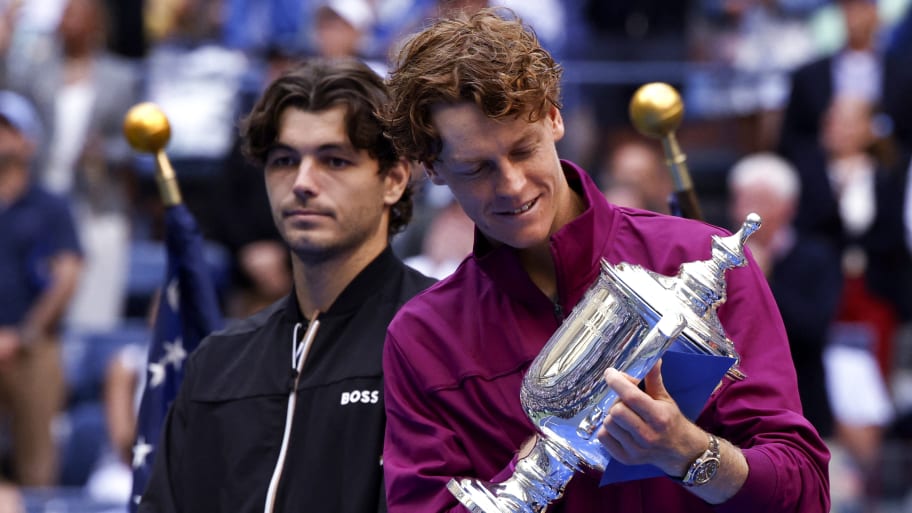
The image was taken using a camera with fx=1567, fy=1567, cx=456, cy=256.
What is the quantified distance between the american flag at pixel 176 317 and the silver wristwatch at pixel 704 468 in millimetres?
2094

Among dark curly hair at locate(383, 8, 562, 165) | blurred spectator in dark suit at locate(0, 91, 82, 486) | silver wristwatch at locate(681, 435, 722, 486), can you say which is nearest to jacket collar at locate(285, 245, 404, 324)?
dark curly hair at locate(383, 8, 562, 165)

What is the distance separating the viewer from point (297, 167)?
377 centimetres

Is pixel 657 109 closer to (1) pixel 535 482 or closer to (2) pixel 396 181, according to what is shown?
(2) pixel 396 181

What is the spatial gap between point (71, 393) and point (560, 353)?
19.8ft

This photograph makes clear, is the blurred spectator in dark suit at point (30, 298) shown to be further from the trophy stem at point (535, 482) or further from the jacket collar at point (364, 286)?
the trophy stem at point (535, 482)

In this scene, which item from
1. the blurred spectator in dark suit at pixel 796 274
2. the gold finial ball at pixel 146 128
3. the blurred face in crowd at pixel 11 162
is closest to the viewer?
the gold finial ball at pixel 146 128

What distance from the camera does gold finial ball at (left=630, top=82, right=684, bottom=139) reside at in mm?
3822

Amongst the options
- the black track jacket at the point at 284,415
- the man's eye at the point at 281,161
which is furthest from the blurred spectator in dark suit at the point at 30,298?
the man's eye at the point at 281,161

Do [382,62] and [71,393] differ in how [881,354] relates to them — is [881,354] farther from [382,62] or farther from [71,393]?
[71,393]

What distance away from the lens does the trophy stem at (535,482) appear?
2650 mm

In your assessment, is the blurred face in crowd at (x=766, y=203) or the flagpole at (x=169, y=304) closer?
the flagpole at (x=169, y=304)

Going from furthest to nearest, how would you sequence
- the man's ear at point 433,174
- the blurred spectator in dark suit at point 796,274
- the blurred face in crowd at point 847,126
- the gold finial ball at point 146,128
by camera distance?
the blurred face in crowd at point 847,126, the blurred spectator in dark suit at point 796,274, the gold finial ball at point 146,128, the man's ear at point 433,174

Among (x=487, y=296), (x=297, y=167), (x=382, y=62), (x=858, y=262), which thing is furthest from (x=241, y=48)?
(x=487, y=296)

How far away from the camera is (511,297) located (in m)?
2.90
